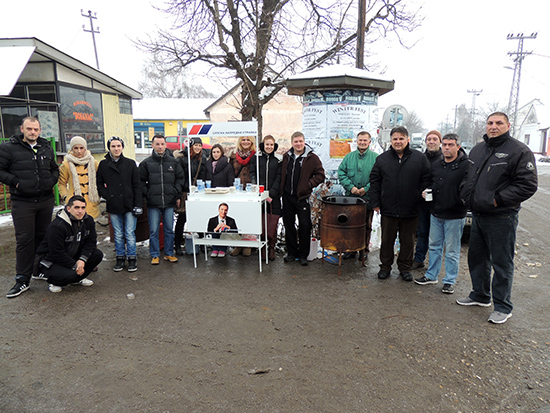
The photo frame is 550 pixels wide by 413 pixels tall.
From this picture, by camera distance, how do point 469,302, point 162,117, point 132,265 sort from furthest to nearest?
point 162,117, point 132,265, point 469,302

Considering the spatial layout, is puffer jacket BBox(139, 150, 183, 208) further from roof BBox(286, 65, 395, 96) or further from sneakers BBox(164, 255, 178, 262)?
roof BBox(286, 65, 395, 96)

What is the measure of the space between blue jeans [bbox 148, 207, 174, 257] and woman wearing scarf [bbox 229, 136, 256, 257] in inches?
44.5

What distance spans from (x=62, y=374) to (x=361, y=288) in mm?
3526

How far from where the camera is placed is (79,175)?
5.64m

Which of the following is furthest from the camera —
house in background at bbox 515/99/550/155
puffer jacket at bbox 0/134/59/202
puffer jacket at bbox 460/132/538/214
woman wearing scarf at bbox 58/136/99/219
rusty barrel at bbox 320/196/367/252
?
house in background at bbox 515/99/550/155

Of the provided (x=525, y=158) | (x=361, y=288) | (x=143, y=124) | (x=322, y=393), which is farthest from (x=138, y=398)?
(x=143, y=124)

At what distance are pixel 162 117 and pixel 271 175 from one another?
35409 millimetres

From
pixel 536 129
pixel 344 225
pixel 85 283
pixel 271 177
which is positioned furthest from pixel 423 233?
pixel 536 129

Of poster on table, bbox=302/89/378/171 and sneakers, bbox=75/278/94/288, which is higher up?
poster on table, bbox=302/89/378/171

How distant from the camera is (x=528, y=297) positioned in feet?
15.3

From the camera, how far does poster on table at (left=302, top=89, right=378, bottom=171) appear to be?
6.49m

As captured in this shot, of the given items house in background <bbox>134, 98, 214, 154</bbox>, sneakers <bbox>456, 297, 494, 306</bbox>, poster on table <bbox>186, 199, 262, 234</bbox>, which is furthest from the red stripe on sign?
house in background <bbox>134, 98, 214, 154</bbox>

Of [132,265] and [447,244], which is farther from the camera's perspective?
[132,265]

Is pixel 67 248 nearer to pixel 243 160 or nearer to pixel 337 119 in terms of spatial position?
pixel 243 160
